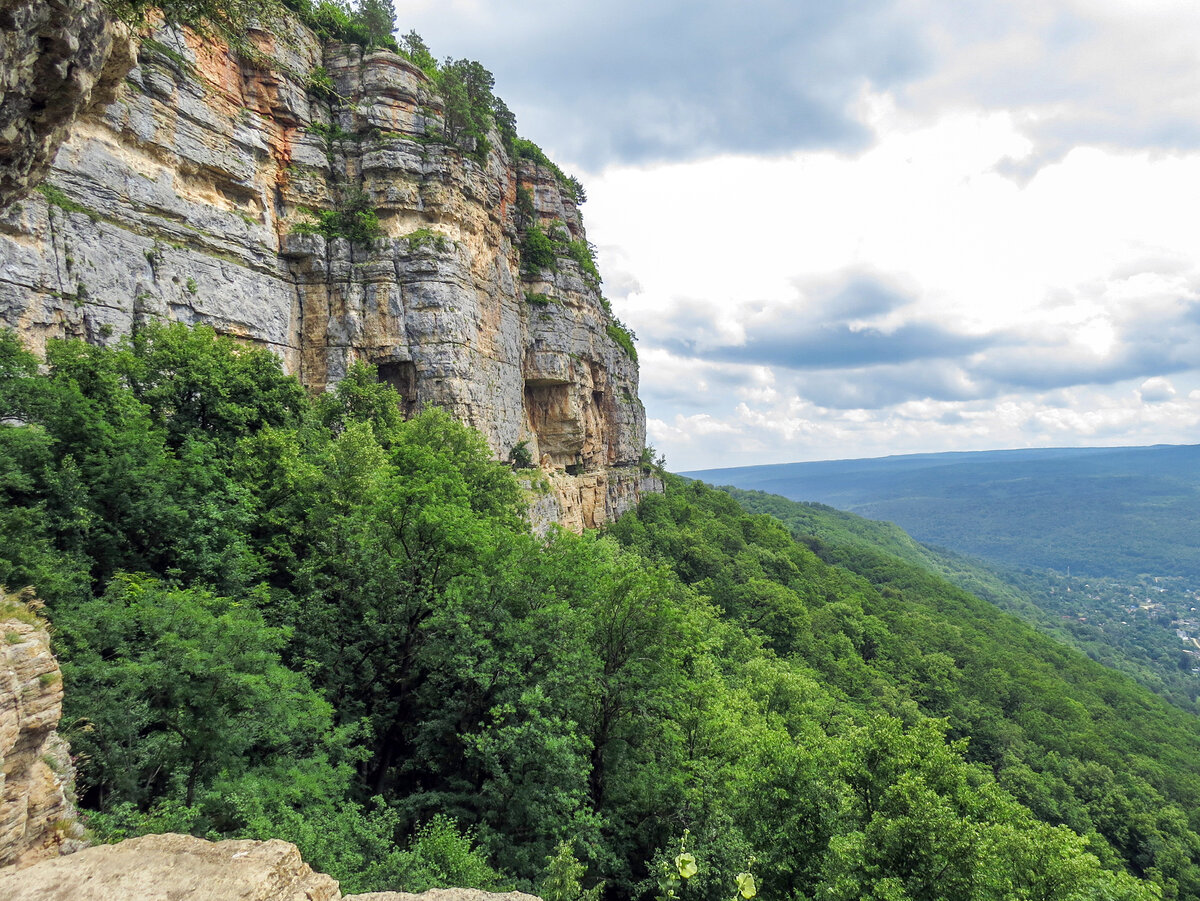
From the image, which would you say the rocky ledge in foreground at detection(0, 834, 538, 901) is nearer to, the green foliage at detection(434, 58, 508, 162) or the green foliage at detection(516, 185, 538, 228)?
the green foliage at detection(434, 58, 508, 162)

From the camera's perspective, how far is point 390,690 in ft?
44.4

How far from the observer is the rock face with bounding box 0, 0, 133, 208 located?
231 inches

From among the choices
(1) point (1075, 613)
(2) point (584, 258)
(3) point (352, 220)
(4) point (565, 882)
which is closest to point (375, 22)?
(3) point (352, 220)

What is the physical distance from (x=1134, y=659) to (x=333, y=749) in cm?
15797

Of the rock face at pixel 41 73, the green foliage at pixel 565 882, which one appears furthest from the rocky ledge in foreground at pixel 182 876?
the rock face at pixel 41 73

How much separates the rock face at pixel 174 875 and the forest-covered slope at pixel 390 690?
6.30 feet

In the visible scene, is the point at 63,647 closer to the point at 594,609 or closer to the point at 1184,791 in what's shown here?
the point at 594,609

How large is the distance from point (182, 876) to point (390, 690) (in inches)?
351

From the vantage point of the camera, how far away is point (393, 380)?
29.8 m

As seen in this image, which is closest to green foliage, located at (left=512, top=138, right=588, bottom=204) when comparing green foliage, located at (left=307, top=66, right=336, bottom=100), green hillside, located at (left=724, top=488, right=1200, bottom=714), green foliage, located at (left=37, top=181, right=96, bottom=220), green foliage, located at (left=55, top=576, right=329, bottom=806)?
green foliage, located at (left=307, top=66, right=336, bottom=100)

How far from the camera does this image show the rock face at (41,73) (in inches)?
231

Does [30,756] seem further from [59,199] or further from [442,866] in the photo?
[59,199]

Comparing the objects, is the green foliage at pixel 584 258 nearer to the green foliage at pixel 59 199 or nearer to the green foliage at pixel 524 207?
the green foliage at pixel 524 207

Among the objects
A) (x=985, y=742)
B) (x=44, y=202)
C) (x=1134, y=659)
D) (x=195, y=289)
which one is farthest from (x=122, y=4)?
(x=1134, y=659)
